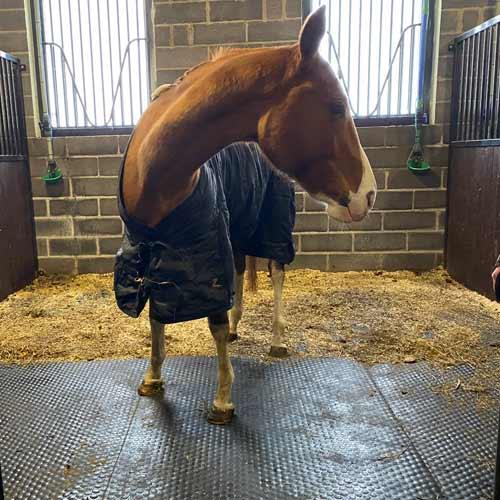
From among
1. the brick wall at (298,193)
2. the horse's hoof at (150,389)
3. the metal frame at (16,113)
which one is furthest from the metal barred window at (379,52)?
the horse's hoof at (150,389)

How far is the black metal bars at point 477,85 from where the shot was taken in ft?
9.33

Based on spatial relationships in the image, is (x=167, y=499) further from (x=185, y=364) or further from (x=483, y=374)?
(x=483, y=374)

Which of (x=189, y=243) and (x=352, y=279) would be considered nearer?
(x=189, y=243)

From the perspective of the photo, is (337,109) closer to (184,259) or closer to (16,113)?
(184,259)

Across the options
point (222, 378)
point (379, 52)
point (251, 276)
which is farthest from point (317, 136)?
point (379, 52)

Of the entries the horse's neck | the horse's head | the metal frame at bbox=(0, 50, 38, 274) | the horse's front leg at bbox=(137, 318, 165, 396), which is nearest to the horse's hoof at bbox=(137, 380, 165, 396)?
the horse's front leg at bbox=(137, 318, 165, 396)

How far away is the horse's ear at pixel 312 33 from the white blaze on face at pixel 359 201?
0.30 m

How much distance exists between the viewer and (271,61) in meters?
1.26

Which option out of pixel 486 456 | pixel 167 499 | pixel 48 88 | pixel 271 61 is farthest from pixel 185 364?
pixel 48 88

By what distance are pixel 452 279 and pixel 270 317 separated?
56.9 inches

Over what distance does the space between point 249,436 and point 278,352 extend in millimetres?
651

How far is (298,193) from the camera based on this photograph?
3.41 meters

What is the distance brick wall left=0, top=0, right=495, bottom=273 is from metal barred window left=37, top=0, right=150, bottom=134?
0.44 ft

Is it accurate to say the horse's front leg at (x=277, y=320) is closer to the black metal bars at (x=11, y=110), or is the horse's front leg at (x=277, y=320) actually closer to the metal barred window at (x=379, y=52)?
the metal barred window at (x=379, y=52)
